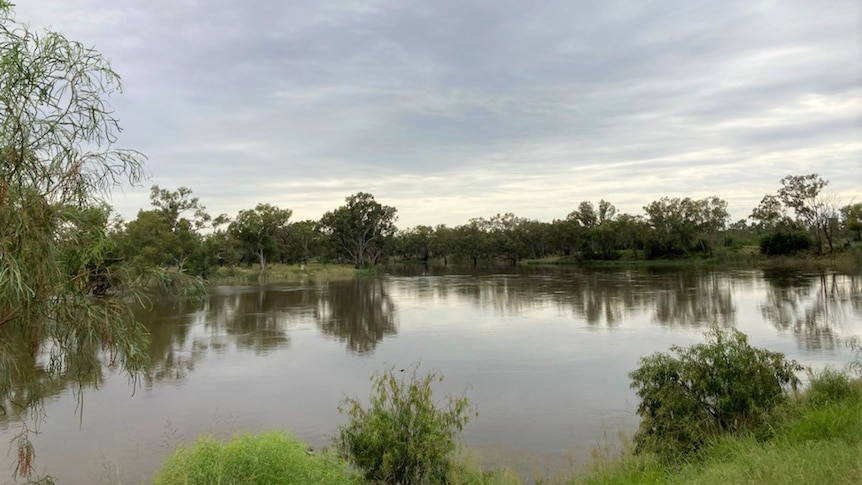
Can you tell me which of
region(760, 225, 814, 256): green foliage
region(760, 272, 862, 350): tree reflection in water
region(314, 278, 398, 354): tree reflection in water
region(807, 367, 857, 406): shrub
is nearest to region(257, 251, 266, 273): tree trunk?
region(314, 278, 398, 354): tree reflection in water

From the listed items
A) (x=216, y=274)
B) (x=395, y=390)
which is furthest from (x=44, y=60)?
(x=216, y=274)

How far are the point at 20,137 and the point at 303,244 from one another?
278ft

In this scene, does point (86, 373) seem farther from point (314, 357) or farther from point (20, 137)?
point (314, 357)

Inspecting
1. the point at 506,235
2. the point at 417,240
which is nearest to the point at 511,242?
the point at 506,235

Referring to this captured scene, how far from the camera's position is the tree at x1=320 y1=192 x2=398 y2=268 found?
83.6 meters

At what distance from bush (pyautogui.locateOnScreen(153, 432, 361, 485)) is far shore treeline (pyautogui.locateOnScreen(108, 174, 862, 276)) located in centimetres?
3948

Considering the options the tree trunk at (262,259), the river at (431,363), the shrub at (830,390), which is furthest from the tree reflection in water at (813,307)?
the tree trunk at (262,259)

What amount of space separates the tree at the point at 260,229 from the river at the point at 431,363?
1286 inches

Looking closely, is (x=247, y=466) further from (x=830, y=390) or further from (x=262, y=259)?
(x=262, y=259)

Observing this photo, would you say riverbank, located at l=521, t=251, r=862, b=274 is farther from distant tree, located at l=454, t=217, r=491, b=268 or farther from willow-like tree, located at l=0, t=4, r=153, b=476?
willow-like tree, located at l=0, t=4, r=153, b=476

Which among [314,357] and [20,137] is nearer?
[20,137]

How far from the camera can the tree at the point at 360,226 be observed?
8356cm

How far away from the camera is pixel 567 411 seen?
11.4 meters

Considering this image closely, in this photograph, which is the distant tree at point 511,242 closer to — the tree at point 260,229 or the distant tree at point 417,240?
the distant tree at point 417,240
